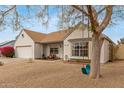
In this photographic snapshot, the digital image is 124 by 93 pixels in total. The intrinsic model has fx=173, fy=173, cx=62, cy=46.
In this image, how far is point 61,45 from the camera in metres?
23.1

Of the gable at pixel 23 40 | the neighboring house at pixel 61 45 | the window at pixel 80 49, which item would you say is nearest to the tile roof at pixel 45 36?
the neighboring house at pixel 61 45

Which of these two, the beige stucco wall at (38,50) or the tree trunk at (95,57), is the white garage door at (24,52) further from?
the tree trunk at (95,57)

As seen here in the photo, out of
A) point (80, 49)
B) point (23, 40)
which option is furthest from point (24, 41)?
point (80, 49)

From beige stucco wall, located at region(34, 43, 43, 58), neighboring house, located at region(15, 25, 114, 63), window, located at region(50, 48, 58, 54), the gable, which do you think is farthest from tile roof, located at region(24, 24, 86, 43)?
window, located at region(50, 48, 58, 54)

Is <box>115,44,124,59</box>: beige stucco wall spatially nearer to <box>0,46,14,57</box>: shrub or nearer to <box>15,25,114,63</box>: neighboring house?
<box>15,25,114,63</box>: neighboring house

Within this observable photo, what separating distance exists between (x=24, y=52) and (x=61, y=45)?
21.9 feet

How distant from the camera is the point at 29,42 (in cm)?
2542

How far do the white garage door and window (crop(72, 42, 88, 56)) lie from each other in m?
7.99

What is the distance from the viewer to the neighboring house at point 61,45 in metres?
18.6

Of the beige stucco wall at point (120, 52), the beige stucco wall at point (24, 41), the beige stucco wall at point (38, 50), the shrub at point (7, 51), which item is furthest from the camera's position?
the shrub at point (7, 51)
